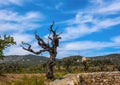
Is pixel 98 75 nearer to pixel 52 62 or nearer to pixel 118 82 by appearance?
pixel 118 82

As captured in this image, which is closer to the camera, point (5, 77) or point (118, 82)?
point (118, 82)

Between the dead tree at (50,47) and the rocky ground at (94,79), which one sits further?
the dead tree at (50,47)

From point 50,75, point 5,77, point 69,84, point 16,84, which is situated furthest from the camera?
point 5,77

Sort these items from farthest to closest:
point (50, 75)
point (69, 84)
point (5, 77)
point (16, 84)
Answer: point (5, 77) → point (50, 75) → point (16, 84) → point (69, 84)

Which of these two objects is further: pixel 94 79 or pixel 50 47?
pixel 50 47

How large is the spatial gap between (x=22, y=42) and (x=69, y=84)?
15425mm

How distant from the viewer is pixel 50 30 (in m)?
34.6

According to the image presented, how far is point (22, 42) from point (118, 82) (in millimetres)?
16083

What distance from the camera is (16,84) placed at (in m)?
26.7

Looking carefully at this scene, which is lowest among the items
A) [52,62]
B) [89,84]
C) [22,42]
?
[89,84]

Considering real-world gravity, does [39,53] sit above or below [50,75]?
above

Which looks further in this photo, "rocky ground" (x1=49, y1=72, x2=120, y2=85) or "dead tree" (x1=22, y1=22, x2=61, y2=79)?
"dead tree" (x1=22, y1=22, x2=61, y2=79)

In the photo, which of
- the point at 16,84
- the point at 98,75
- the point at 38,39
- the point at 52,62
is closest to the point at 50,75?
the point at 52,62

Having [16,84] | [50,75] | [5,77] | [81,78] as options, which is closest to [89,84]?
[81,78]
